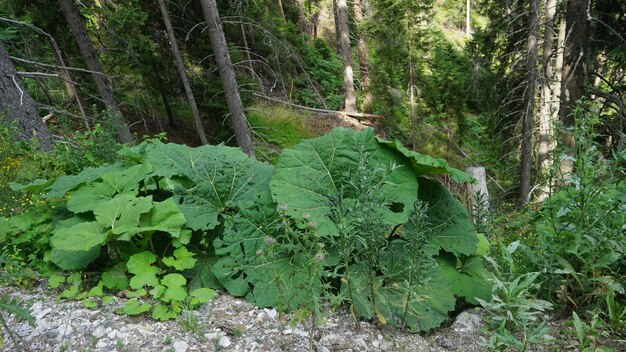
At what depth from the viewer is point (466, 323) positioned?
8.59ft

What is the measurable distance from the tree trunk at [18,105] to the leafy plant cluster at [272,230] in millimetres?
3200

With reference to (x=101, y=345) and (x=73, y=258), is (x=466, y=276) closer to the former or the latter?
(x=101, y=345)

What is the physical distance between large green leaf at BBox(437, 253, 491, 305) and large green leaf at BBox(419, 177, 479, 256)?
87 millimetres

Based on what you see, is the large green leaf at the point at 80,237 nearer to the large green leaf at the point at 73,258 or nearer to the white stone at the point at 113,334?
the large green leaf at the point at 73,258

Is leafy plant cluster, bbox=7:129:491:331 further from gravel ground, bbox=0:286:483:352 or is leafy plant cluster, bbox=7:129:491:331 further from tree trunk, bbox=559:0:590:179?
tree trunk, bbox=559:0:590:179

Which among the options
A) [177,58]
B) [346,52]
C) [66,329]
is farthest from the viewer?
[346,52]

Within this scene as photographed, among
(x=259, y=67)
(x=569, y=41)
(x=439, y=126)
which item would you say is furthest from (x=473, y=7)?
(x=569, y=41)

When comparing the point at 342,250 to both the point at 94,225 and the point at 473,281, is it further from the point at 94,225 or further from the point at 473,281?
the point at 94,225

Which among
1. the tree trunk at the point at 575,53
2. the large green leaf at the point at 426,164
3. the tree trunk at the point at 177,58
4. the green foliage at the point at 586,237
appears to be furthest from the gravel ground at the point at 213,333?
the tree trunk at the point at 177,58

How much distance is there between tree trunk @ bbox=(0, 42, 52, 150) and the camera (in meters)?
5.72

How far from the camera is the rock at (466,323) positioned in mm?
2561

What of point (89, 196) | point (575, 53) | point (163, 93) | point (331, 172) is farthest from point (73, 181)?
point (163, 93)

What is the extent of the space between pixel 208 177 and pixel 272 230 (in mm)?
770

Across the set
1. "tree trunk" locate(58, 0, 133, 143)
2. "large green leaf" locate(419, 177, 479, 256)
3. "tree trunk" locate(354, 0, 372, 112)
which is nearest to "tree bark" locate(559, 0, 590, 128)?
"large green leaf" locate(419, 177, 479, 256)
